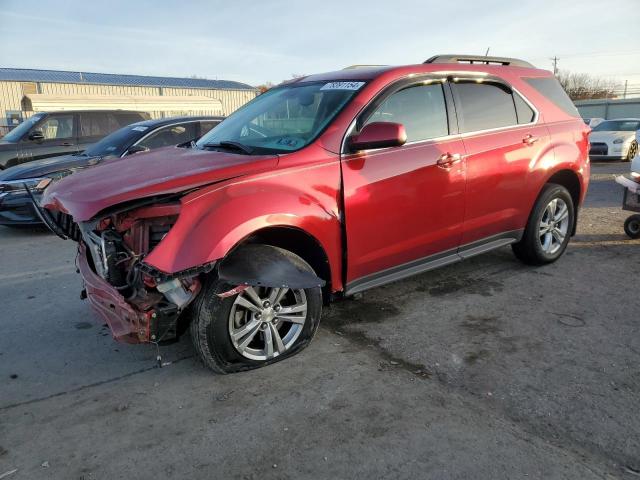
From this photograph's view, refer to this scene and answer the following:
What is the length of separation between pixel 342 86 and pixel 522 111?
192cm

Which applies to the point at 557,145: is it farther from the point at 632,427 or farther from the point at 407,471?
the point at 407,471

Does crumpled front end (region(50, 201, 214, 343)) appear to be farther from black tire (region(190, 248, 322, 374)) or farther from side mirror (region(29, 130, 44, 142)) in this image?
side mirror (region(29, 130, 44, 142))

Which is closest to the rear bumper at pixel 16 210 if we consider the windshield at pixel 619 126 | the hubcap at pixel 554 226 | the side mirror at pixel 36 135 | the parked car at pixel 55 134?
the parked car at pixel 55 134

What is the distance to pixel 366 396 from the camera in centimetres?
292

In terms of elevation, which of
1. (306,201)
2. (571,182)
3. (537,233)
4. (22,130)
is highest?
(22,130)

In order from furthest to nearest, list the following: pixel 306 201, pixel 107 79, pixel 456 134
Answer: pixel 107 79 < pixel 456 134 < pixel 306 201

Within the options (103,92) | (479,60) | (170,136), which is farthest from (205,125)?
(103,92)

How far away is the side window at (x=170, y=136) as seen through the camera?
7.58 metres

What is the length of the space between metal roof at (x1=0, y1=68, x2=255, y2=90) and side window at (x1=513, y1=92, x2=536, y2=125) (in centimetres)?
3842

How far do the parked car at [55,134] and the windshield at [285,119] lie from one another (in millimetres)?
6267

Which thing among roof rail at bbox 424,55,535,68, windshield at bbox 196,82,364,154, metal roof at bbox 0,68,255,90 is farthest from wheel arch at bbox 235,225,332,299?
metal roof at bbox 0,68,255,90

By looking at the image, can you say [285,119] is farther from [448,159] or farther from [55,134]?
[55,134]

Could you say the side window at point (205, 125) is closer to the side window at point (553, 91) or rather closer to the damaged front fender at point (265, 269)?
the side window at point (553, 91)

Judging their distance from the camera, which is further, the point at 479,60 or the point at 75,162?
the point at 75,162
